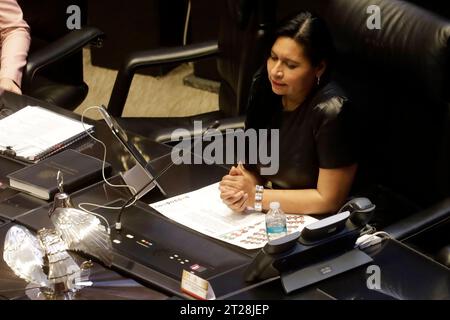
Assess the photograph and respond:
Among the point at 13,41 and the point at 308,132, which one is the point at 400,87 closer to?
the point at 308,132

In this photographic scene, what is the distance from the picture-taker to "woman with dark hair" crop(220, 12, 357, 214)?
8.09 feet

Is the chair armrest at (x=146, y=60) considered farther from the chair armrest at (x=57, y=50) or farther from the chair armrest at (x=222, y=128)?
the chair armrest at (x=222, y=128)

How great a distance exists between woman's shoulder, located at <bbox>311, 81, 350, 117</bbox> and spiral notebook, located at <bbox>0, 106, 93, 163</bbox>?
775 millimetres

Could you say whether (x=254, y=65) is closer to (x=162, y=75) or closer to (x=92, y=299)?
(x=92, y=299)

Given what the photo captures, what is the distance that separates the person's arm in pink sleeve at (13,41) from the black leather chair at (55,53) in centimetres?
4

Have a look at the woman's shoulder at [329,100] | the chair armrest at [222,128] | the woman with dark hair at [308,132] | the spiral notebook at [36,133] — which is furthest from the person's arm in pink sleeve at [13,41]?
the woman's shoulder at [329,100]

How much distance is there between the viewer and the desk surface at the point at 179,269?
209cm

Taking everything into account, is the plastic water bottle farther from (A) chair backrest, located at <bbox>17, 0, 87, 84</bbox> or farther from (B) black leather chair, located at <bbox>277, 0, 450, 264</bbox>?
(A) chair backrest, located at <bbox>17, 0, 87, 84</bbox>

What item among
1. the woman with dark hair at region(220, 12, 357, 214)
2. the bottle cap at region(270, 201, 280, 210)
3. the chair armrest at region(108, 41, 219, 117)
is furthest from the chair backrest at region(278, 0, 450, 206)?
the chair armrest at region(108, 41, 219, 117)

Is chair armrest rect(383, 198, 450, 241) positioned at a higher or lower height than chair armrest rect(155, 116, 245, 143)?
higher

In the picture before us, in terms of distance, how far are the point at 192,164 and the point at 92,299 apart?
2.27 feet

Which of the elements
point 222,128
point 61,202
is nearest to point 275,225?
point 61,202

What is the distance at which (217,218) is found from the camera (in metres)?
2.45
